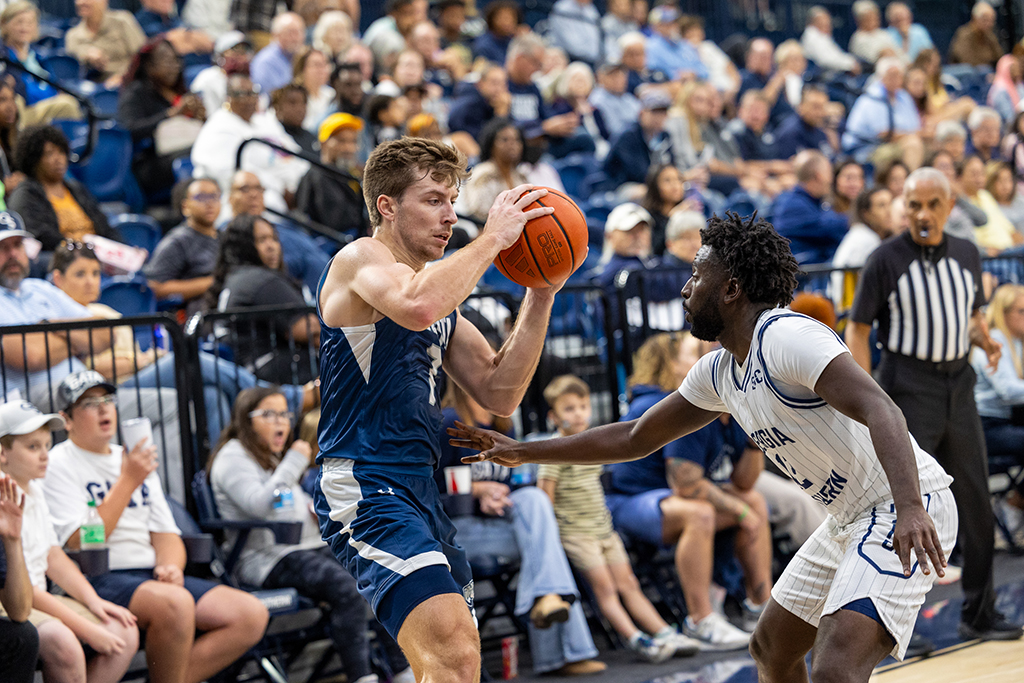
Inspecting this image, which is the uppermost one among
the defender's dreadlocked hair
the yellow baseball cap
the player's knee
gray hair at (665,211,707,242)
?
the yellow baseball cap

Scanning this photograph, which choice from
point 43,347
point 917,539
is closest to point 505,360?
point 917,539

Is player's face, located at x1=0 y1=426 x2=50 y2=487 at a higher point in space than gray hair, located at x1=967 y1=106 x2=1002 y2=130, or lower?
lower

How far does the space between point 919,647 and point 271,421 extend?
3313 millimetres

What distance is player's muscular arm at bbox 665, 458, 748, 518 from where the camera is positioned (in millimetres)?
6066

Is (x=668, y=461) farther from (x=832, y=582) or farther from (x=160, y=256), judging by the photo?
(x=160, y=256)

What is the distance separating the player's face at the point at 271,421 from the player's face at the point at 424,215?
2.31 meters

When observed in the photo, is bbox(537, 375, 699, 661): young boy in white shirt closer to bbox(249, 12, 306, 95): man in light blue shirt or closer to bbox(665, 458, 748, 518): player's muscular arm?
bbox(665, 458, 748, 518): player's muscular arm

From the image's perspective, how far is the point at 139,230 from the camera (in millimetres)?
8133

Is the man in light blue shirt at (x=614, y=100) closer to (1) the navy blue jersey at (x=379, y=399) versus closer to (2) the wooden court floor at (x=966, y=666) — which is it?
(2) the wooden court floor at (x=966, y=666)

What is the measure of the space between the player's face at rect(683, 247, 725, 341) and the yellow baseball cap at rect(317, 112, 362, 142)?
5.63m

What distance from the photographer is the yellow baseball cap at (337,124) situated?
8.60 metres

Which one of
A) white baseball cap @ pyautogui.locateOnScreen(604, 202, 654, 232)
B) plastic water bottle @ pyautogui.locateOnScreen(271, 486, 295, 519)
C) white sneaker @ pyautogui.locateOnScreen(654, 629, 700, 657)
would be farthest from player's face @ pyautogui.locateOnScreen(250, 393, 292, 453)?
white baseball cap @ pyautogui.locateOnScreen(604, 202, 654, 232)

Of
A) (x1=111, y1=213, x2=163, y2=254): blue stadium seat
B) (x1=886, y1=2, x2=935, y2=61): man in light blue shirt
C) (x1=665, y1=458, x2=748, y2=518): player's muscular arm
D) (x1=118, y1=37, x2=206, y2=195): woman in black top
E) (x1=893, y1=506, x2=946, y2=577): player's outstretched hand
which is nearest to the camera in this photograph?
(x1=893, y1=506, x2=946, y2=577): player's outstretched hand

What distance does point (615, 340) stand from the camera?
282 inches
